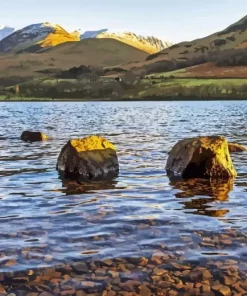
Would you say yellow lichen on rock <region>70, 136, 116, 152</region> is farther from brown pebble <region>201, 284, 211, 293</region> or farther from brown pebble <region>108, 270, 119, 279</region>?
brown pebble <region>201, 284, 211, 293</region>

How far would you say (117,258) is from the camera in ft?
38.9

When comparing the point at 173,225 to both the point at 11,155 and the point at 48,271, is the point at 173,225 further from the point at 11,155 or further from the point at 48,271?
the point at 11,155

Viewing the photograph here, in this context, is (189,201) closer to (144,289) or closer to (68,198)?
(68,198)

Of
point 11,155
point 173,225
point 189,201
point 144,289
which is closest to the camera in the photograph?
point 144,289

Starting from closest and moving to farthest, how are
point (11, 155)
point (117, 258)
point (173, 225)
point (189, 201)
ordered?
point (117, 258) < point (173, 225) < point (189, 201) < point (11, 155)

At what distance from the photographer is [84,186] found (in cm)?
2173

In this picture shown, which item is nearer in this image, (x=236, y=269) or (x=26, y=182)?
(x=236, y=269)

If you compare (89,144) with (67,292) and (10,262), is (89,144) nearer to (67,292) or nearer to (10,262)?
(10,262)

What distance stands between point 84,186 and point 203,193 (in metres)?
5.19

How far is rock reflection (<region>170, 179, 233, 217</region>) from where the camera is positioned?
55.5 feet

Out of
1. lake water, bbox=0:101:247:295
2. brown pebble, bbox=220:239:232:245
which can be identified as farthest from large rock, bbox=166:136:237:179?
brown pebble, bbox=220:239:232:245

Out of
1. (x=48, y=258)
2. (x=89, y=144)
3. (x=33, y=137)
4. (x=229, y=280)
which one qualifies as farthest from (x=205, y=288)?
(x=33, y=137)

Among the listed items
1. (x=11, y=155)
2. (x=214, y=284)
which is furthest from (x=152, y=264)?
(x=11, y=155)

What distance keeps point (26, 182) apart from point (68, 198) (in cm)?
454
